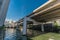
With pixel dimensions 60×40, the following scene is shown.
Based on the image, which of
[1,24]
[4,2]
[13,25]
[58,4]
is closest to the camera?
[58,4]

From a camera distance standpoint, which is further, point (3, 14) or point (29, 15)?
point (3, 14)

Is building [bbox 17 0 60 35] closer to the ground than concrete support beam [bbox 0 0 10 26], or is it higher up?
closer to the ground

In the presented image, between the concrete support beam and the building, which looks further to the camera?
the concrete support beam

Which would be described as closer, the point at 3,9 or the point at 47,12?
the point at 47,12

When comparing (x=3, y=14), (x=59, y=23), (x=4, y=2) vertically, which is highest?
(x=4, y=2)

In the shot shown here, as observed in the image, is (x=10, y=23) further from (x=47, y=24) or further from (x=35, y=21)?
(x=35, y=21)

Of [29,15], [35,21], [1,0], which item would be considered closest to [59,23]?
[35,21]

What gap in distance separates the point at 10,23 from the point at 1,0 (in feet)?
39.4

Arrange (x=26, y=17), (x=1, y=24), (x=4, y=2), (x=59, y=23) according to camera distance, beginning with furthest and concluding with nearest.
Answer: (x=1, y=24)
(x=4, y=2)
(x=59, y=23)
(x=26, y=17)

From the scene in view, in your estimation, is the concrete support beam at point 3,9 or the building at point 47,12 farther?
the concrete support beam at point 3,9

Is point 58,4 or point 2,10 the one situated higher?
point 2,10

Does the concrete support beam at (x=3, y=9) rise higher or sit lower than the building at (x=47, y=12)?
higher

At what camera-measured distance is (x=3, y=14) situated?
28500 millimetres

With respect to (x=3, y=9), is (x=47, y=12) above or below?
below
